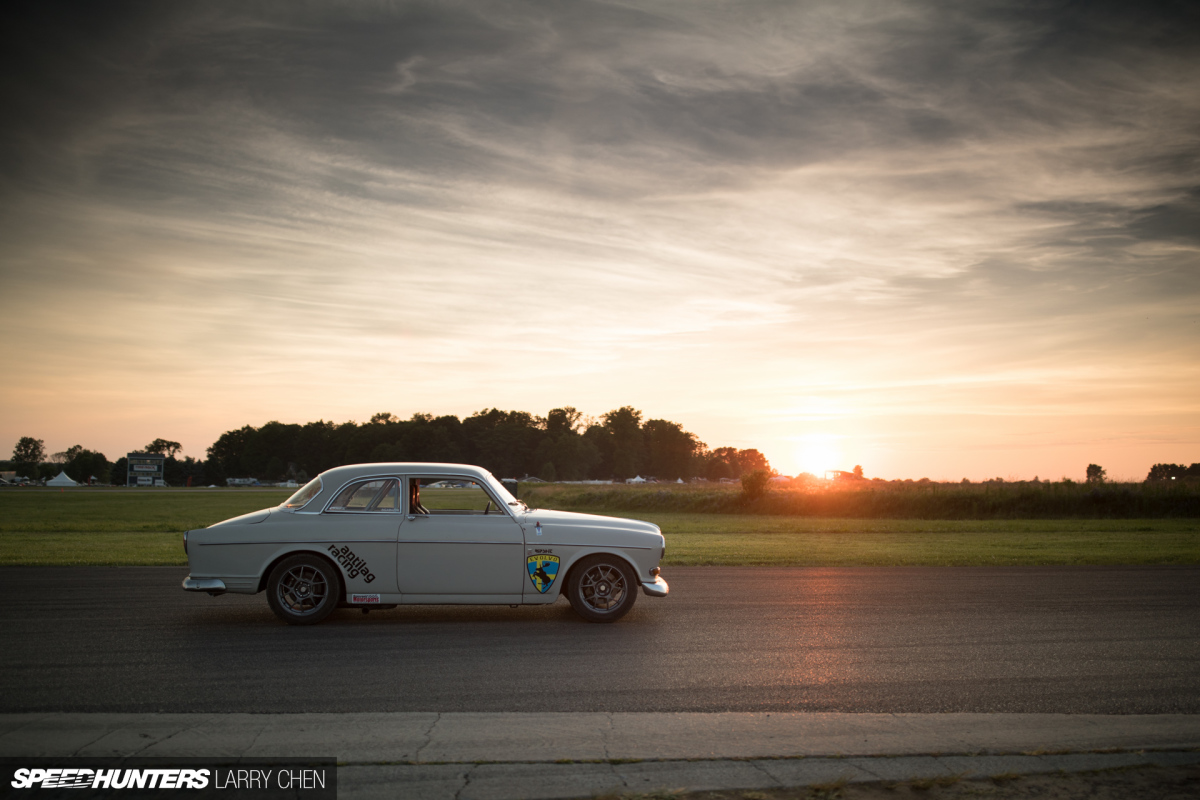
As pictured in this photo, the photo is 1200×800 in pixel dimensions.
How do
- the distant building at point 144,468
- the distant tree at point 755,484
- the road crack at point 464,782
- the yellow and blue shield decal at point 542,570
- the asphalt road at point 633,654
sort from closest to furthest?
the road crack at point 464,782 → the asphalt road at point 633,654 → the yellow and blue shield decal at point 542,570 → the distant tree at point 755,484 → the distant building at point 144,468

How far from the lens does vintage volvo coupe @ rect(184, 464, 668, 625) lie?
8570 mm

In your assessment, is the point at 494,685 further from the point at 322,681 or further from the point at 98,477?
the point at 98,477

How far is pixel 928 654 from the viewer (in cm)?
729

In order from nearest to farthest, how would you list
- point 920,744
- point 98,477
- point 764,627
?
point 920,744, point 764,627, point 98,477

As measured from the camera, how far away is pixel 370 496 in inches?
351

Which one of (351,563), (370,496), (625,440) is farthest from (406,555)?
(625,440)

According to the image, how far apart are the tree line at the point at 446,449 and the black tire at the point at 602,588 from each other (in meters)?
126

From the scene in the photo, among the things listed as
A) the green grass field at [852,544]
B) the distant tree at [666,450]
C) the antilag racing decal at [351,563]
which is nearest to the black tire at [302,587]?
the antilag racing decal at [351,563]

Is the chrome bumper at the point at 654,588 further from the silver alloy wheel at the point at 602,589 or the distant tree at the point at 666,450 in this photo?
the distant tree at the point at 666,450

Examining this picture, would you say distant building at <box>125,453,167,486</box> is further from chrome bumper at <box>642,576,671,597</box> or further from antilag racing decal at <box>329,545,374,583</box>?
chrome bumper at <box>642,576,671,597</box>

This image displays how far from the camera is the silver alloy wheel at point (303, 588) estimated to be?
859cm

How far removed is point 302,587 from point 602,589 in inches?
127

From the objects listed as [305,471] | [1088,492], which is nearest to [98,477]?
[305,471]

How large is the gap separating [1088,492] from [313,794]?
37.9 metres
